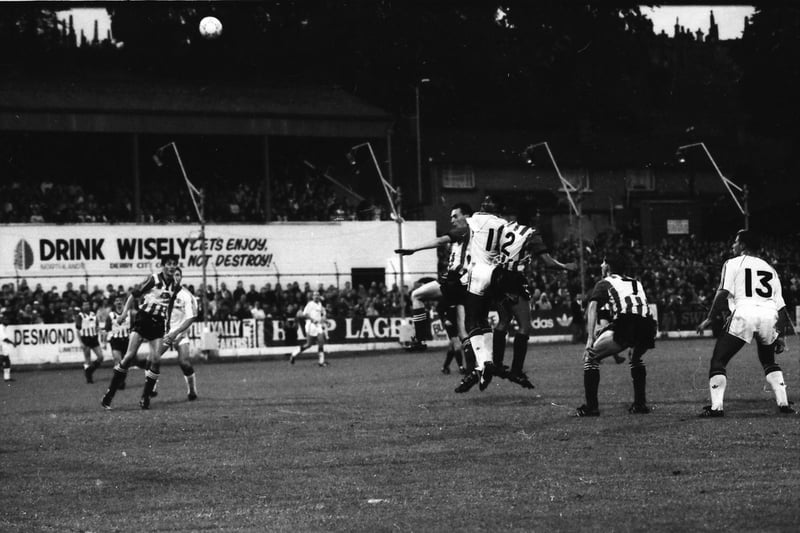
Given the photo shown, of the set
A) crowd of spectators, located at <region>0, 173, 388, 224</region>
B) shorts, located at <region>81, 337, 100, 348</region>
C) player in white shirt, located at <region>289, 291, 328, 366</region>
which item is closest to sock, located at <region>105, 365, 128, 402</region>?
shorts, located at <region>81, 337, 100, 348</region>

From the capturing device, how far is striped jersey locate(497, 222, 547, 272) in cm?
1553

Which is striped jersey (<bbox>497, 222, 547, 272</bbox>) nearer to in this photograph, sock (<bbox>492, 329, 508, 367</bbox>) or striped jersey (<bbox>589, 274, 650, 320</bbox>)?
sock (<bbox>492, 329, 508, 367</bbox>)

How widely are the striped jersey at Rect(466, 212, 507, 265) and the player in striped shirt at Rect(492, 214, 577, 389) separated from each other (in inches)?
3.8

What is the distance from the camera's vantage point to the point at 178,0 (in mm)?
5973

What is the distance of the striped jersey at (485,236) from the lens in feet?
50.4

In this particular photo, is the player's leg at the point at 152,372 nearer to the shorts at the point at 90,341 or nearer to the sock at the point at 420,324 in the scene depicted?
the sock at the point at 420,324

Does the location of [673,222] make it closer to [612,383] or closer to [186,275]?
[186,275]

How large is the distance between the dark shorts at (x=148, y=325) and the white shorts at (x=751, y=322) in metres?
9.55

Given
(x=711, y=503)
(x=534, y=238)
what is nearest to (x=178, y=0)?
(x=711, y=503)

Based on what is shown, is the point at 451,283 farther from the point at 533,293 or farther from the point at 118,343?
the point at 533,293

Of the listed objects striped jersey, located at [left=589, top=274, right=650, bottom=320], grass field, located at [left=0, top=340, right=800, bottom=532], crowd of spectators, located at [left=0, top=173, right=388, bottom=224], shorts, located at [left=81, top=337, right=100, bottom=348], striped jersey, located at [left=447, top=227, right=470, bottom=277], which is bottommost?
grass field, located at [left=0, top=340, right=800, bottom=532]

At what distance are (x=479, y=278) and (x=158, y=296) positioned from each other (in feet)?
20.8

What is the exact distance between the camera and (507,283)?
15.8 meters

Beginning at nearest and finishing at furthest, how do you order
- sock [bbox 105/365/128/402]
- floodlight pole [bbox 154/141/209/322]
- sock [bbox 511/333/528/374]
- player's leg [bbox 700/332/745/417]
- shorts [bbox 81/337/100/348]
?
player's leg [bbox 700/332/745/417]
sock [bbox 511/333/528/374]
sock [bbox 105/365/128/402]
shorts [bbox 81/337/100/348]
floodlight pole [bbox 154/141/209/322]
